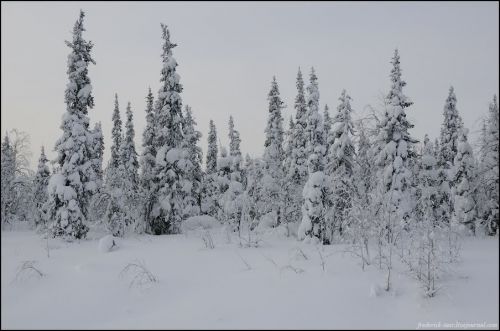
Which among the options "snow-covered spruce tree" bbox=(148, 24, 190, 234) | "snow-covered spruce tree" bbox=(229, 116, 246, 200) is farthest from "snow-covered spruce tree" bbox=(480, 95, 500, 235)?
"snow-covered spruce tree" bbox=(229, 116, 246, 200)

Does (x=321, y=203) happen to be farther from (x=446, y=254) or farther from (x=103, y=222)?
(x=103, y=222)

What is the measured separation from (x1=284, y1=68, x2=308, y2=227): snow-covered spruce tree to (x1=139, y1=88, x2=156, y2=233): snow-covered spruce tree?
1019cm

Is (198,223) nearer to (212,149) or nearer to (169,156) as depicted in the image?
(169,156)

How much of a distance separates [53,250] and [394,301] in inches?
536

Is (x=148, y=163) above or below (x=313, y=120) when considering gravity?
below

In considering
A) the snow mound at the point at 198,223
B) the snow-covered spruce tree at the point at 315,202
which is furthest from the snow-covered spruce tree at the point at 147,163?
the snow-covered spruce tree at the point at 315,202

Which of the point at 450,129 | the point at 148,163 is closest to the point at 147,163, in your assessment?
the point at 148,163

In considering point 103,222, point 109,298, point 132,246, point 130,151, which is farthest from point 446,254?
point 130,151

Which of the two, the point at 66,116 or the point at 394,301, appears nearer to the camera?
the point at 394,301

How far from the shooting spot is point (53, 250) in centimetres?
1748

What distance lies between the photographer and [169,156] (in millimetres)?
29312

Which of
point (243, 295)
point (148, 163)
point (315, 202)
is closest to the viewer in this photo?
point (243, 295)

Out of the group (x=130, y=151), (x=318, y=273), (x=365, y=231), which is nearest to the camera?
(x=318, y=273)

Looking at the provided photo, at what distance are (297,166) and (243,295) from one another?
1107 inches
